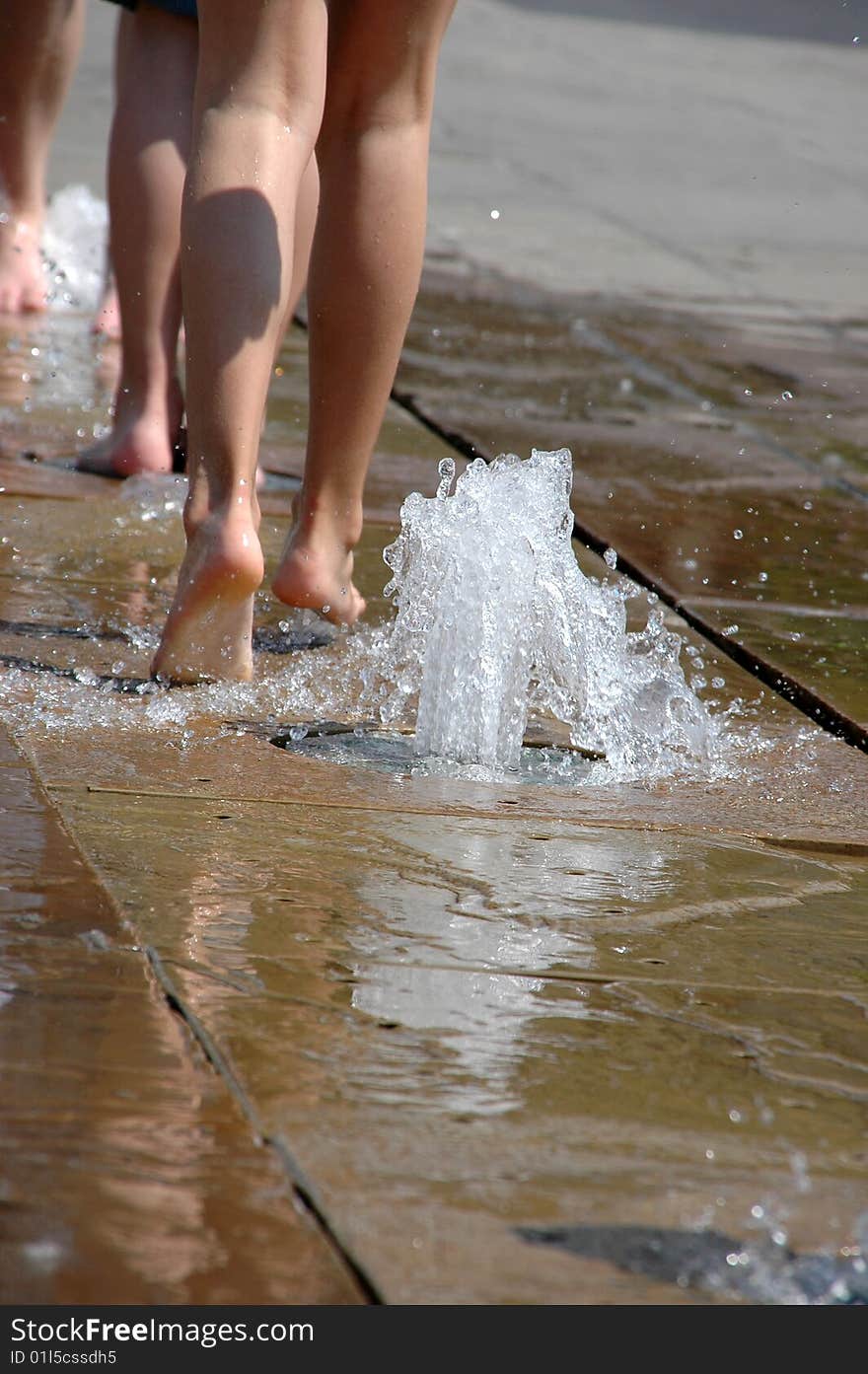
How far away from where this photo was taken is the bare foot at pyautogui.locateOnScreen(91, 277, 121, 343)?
5.14m

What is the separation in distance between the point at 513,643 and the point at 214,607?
373 mm

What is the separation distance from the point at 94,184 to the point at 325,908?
609 cm

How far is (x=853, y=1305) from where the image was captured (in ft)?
4.33

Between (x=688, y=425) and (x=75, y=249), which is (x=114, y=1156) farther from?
(x=75, y=249)

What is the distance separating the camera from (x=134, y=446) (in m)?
3.73

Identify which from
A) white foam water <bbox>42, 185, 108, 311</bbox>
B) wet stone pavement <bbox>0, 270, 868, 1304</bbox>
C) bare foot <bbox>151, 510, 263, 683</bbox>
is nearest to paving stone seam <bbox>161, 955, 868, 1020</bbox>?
wet stone pavement <bbox>0, 270, 868, 1304</bbox>

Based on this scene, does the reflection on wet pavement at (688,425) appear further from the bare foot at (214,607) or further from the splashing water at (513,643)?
the bare foot at (214,607)

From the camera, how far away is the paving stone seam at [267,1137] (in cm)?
129

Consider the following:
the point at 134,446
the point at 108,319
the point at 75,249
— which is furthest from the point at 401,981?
the point at 75,249

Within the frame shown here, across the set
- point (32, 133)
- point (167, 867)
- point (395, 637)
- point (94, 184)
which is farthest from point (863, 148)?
point (167, 867)

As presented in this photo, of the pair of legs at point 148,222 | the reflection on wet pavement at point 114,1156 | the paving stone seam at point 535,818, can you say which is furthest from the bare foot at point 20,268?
the reflection on wet pavement at point 114,1156

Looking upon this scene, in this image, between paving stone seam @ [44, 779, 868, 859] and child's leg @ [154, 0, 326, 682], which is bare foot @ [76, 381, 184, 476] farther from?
paving stone seam @ [44, 779, 868, 859]

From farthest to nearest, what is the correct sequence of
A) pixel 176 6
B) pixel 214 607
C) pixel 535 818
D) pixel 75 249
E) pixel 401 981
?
pixel 75 249 → pixel 176 6 → pixel 214 607 → pixel 535 818 → pixel 401 981
